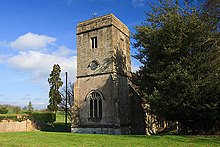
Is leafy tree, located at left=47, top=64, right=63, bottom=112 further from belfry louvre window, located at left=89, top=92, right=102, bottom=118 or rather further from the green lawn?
the green lawn

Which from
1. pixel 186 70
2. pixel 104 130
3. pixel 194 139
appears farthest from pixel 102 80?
pixel 194 139

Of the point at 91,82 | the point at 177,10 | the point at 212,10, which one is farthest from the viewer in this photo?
the point at 91,82

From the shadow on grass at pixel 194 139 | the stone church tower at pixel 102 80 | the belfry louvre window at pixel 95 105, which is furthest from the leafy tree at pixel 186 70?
the belfry louvre window at pixel 95 105

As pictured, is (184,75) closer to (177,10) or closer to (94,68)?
(177,10)

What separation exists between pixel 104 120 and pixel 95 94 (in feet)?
9.27

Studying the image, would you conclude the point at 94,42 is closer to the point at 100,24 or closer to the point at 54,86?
the point at 100,24

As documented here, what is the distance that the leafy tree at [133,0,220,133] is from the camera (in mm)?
15953

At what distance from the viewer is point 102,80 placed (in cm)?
2197

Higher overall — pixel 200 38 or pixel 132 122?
pixel 200 38

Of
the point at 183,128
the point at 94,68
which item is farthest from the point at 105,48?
the point at 183,128

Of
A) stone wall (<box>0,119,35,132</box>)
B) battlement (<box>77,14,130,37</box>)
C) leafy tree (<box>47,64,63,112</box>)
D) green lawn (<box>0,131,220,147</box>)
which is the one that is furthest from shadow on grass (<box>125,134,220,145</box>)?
leafy tree (<box>47,64,63,112</box>)

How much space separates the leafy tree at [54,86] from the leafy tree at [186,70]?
29.8 meters

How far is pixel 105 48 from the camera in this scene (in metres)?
22.4

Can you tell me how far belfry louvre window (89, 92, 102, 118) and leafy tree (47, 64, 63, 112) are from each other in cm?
2335
